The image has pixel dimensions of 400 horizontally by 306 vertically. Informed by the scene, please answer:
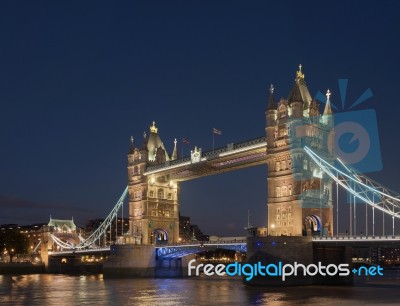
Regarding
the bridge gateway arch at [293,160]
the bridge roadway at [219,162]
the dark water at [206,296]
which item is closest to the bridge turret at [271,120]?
the bridge gateway arch at [293,160]

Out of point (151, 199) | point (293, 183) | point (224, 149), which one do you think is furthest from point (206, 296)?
point (151, 199)

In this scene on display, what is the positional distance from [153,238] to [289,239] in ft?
118

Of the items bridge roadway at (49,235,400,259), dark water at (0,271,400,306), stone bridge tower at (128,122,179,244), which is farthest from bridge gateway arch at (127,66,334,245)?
A: stone bridge tower at (128,122,179,244)

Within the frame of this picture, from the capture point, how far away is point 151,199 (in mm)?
93562

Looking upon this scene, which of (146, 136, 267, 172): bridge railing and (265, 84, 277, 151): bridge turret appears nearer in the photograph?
(265, 84, 277, 151): bridge turret

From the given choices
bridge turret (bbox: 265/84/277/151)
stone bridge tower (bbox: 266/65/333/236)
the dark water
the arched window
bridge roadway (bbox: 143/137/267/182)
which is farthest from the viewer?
bridge roadway (bbox: 143/137/267/182)

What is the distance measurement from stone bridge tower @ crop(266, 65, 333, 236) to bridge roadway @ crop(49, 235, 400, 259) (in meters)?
5.11

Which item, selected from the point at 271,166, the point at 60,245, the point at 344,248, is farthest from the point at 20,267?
the point at 344,248

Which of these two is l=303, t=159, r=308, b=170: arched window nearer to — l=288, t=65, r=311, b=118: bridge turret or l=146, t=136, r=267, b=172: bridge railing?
l=288, t=65, r=311, b=118: bridge turret

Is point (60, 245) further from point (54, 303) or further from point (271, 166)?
point (54, 303)

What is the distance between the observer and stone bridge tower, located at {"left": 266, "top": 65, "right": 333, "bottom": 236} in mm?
68312

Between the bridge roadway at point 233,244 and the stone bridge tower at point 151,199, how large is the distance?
19.1 ft

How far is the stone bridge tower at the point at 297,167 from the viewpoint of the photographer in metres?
68.3

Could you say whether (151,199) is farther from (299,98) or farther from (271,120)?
(299,98)
